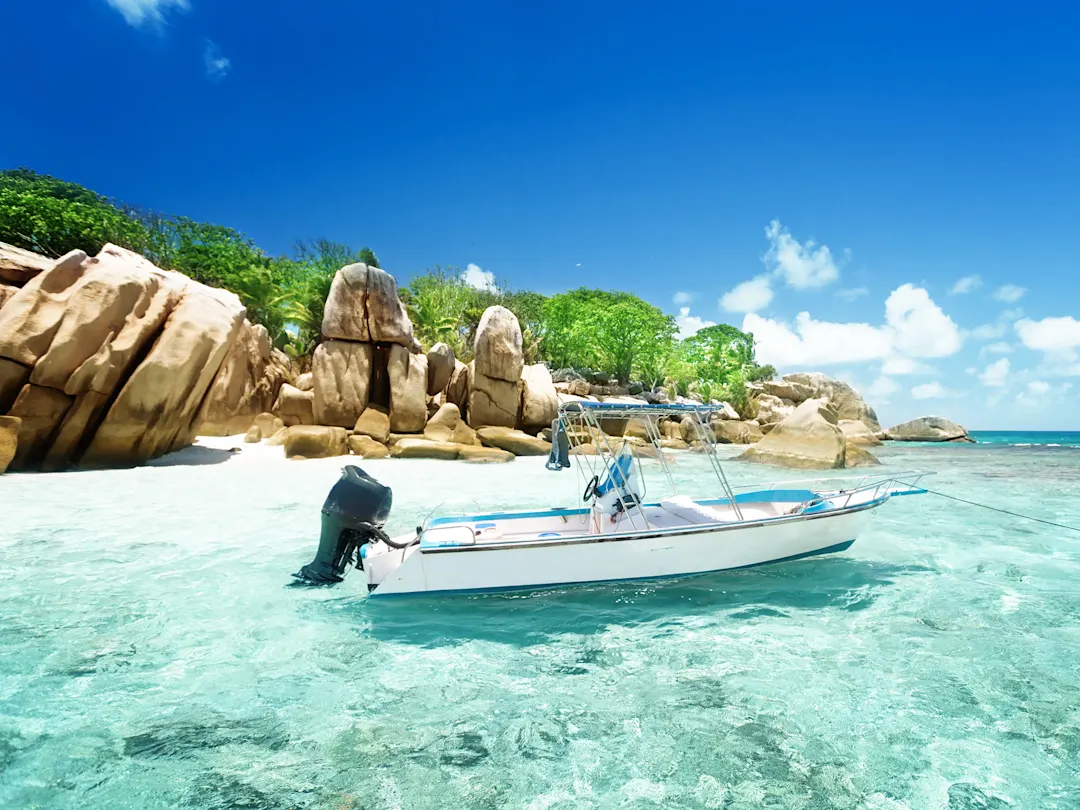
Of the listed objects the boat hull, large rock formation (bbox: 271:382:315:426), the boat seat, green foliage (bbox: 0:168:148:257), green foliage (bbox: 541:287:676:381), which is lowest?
the boat hull

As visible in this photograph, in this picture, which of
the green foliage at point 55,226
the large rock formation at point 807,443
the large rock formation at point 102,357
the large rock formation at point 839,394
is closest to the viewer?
the large rock formation at point 102,357

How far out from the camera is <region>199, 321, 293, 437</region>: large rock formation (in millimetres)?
25844

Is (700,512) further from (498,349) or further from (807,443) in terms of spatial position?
(498,349)

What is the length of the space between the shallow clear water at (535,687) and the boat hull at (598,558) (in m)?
0.34

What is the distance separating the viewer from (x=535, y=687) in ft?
16.0

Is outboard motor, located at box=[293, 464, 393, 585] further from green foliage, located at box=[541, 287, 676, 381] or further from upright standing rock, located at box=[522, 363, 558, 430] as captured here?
green foliage, located at box=[541, 287, 676, 381]

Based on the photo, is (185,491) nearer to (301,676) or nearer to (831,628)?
(301,676)

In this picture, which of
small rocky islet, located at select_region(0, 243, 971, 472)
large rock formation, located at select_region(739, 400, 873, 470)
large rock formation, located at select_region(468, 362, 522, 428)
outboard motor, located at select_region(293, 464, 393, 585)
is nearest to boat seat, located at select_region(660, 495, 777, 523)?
small rocky islet, located at select_region(0, 243, 971, 472)

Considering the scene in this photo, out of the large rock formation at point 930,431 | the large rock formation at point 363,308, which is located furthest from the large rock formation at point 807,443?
the large rock formation at point 930,431

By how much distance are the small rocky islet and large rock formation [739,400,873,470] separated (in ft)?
0.18

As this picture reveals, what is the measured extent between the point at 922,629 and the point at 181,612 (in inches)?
317

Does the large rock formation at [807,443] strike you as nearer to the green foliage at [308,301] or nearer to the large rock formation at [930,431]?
the green foliage at [308,301]

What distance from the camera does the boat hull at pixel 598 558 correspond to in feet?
21.2

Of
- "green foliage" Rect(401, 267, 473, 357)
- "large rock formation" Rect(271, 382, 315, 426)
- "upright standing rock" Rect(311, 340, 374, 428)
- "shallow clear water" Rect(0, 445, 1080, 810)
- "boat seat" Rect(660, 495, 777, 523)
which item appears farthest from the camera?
"green foliage" Rect(401, 267, 473, 357)
